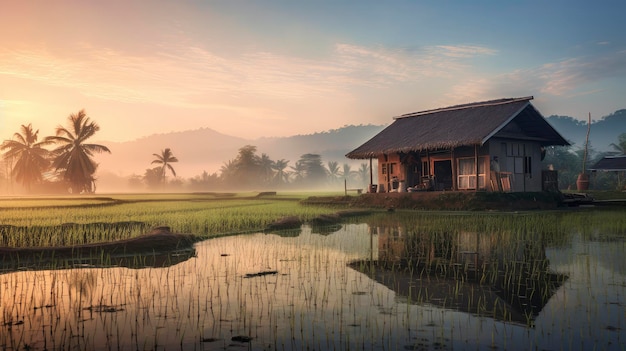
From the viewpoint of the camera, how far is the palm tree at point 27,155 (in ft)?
171

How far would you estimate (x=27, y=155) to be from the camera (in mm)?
52969

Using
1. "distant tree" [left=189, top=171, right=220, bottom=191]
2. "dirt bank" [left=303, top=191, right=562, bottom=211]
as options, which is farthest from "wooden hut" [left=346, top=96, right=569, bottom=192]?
"distant tree" [left=189, top=171, right=220, bottom=191]

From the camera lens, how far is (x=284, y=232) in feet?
50.1

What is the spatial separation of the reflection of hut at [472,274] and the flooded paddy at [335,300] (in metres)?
0.03

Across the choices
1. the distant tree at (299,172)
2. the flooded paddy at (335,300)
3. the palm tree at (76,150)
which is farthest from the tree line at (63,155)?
the distant tree at (299,172)

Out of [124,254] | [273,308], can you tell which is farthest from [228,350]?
[124,254]

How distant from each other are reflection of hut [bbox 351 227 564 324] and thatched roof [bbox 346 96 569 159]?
14.1 meters

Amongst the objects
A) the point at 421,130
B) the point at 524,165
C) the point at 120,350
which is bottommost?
the point at 120,350

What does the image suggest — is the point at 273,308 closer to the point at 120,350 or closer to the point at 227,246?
the point at 120,350

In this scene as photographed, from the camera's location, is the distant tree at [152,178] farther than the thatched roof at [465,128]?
Yes

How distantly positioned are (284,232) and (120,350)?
1064 cm

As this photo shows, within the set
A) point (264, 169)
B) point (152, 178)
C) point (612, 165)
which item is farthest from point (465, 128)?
point (152, 178)

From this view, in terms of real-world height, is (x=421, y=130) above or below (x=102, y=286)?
above

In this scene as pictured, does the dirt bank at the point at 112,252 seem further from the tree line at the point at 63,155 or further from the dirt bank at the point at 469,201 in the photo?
the tree line at the point at 63,155
